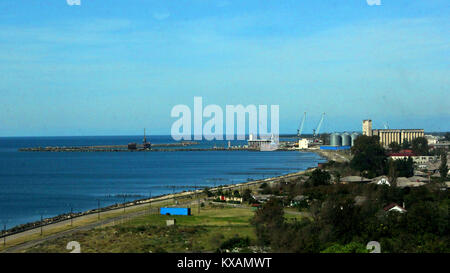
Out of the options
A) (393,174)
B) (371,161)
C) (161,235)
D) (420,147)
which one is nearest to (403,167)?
(393,174)

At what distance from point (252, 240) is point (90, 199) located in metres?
8.38

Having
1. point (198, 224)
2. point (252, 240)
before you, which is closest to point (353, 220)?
point (252, 240)

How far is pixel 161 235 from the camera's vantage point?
725 centimetres

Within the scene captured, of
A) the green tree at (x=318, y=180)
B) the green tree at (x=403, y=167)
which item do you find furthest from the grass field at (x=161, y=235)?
the green tree at (x=403, y=167)

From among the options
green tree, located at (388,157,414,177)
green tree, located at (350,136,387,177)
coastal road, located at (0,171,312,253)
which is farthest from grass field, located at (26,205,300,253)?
green tree, located at (350,136,387,177)

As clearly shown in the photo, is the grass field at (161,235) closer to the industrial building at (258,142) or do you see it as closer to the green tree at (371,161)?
the green tree at (371,161)

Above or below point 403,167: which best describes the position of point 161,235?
below

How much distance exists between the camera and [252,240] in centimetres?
646

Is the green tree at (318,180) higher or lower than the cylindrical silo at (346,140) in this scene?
lower

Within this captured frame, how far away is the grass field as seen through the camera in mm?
6246

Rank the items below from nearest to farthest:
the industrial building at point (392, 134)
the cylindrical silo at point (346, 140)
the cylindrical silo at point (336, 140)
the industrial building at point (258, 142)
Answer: the industrial building at point (392, 134) → the cylindrical silo at point (346, 140) → the cylindrical silo at point (336, 140) → the industrial building at point (258, 142)

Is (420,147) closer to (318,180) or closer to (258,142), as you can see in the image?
(318,180)

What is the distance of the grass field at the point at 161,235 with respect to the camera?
6246 millimetres
